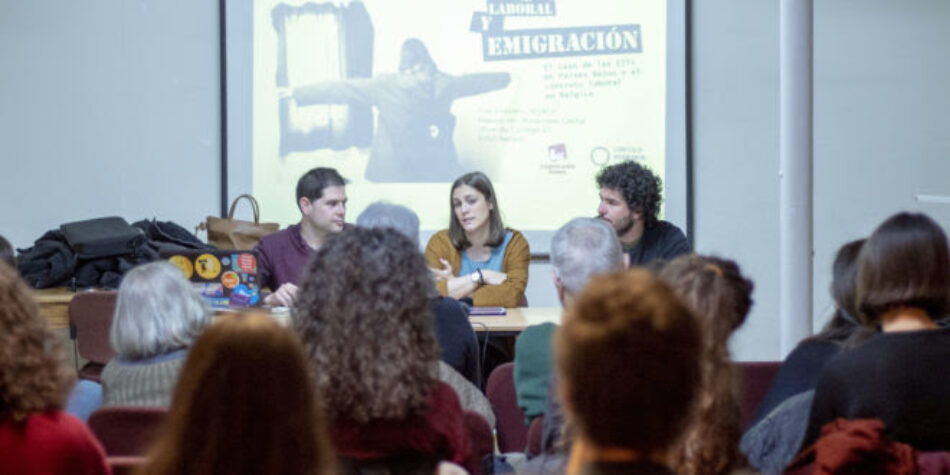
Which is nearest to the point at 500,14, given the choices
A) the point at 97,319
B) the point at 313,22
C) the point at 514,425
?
the point at 313,22

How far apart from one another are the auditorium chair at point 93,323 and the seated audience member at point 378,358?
2.46 meters

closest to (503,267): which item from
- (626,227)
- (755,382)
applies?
(626,227)

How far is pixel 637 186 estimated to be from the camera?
4.86 metres

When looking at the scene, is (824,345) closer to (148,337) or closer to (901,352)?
(901,352)

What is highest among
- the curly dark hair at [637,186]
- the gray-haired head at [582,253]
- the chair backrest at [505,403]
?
the curly dark hair at [637,186]

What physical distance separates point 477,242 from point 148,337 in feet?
7.92

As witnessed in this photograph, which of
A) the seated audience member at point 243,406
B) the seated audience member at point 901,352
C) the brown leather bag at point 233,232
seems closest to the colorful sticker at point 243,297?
the brown leather bag at point 233,232

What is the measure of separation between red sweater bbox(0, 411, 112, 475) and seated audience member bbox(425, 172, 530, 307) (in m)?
2.99

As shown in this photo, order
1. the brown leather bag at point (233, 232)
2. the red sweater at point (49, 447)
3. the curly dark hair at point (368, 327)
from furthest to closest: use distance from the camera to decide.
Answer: the brown leather bag at point (233, 232) → the curly dark hair at point (368, 327) → the red sweater at point (49, 447)

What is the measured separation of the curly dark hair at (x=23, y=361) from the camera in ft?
5.99

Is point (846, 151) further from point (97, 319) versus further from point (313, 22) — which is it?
point (97, 319)

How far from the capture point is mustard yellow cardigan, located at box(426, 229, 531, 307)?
4723mm

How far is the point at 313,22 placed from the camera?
5945 millimetres

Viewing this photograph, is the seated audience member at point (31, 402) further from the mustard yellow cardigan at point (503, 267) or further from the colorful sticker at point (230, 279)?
the mustard yellow cardigan at point (503, 267)
